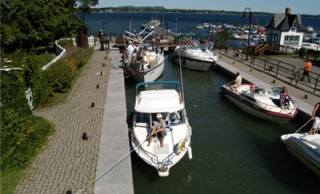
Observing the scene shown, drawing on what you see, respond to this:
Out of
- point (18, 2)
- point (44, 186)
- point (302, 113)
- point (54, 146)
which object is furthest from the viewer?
point (18, 2)

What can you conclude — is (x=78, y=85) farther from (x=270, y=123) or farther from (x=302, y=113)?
(x=302, y=113)

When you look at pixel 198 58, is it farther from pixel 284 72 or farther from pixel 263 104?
pixel 263 104

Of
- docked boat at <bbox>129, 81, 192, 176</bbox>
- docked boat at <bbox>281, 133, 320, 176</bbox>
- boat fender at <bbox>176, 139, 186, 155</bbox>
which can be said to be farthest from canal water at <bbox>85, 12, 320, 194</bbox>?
boat fender at <bbox>176, 139, 186, 155</bbox>

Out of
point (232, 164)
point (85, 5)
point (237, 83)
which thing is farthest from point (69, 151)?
point (85, 5)

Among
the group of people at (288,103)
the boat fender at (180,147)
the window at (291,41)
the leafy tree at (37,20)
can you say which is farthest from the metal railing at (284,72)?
the leafy tree at (37,20)

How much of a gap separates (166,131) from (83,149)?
3.20 metres

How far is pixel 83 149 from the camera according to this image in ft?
34.8

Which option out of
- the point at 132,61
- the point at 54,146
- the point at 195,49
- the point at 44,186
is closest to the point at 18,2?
the point at 132,61

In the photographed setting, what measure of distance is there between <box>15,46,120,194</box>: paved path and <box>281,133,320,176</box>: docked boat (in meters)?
8.02

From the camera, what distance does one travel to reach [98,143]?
36.3ft

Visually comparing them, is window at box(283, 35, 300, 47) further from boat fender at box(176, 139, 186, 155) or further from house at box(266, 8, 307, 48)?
boat fender at box(176, 139, 186, 155)

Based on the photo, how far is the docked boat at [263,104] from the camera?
1540 centimetres

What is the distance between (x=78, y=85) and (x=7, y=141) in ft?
36.6

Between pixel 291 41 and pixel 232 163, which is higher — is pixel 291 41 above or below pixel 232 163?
above
